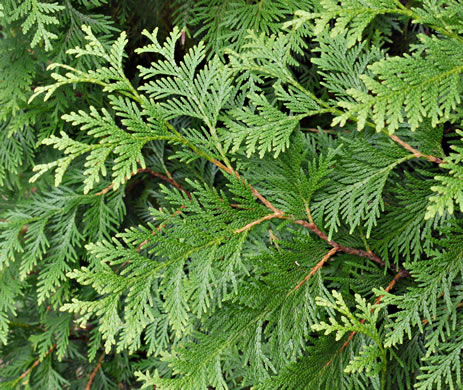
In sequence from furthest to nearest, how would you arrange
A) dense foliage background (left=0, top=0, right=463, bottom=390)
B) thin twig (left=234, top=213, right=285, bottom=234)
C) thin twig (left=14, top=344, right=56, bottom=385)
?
thin twig (left=14, top=344, right=56, bottom=385) → thin twig (left=234, top=213, right=285, bottom=234) → dense foliage background (left=0, top=0, right=463, bottom=390)

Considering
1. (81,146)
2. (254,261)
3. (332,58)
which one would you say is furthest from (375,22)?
(81,146)

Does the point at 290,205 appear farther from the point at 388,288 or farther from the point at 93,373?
the point at 93,373

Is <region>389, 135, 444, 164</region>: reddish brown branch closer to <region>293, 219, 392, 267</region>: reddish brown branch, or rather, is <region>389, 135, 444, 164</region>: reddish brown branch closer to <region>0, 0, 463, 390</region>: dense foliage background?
<region>0, 0, 463, 390</region>: dense foliage background

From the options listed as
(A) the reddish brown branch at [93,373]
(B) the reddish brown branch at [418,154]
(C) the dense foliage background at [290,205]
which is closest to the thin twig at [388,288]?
(C) the dense foliage background at [290,205]

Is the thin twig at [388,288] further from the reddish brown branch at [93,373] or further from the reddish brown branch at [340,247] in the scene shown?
the reddish brown branch at [93,373]

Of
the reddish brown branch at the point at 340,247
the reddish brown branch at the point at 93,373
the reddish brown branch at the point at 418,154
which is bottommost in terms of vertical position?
the reddish brown branch at the point at 93,373

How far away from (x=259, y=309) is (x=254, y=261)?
117 millimetres

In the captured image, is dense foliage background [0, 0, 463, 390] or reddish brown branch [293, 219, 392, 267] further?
reddish brown branch [293, 219, 392, 267]

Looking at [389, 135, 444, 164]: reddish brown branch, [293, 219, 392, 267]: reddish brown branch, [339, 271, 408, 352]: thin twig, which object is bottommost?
[339, 271, 408, 352]: thin twig

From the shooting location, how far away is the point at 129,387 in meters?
1.77

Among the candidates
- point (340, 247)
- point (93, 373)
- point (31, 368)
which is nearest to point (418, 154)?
point (340, 247)

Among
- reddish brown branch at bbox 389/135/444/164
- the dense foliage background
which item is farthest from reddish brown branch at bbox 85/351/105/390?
reddish brown branch at bbox 389/135/444/164

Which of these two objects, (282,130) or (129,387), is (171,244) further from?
(129,387)

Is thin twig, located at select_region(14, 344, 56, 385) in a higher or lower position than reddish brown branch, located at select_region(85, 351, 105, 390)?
higher
